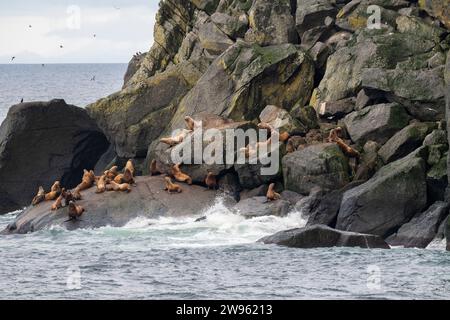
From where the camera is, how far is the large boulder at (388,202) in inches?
1588

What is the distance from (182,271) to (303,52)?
1780 centimetres

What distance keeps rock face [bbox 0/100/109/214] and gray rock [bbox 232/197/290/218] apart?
11.7 m

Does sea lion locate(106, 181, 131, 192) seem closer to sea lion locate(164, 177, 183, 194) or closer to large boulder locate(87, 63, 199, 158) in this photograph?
sea lion locate(164, 177, 183, 194)

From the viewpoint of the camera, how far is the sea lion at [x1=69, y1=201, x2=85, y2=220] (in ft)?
149

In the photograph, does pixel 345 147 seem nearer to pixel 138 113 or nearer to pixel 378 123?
pixel 378 123

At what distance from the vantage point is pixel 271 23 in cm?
5428

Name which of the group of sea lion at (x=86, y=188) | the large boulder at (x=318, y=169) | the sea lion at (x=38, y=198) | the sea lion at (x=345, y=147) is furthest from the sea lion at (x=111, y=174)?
the sea lion at (x=345, y=147)

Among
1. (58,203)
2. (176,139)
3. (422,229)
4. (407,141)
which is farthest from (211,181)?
(422,229)

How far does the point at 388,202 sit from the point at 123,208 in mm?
11161

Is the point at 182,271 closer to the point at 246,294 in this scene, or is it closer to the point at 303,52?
the point at 246,294

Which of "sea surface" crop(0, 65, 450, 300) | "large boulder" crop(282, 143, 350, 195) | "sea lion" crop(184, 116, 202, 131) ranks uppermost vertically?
"sea lion" crop(184, 116, 202, 131)

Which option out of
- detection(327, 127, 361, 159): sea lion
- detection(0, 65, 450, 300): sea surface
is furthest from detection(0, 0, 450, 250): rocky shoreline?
detection(0, 65, 450, 300): sea surface
